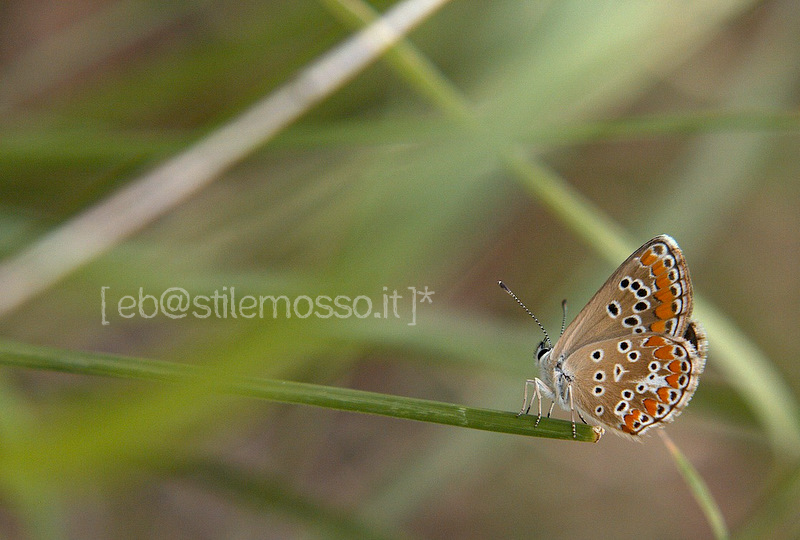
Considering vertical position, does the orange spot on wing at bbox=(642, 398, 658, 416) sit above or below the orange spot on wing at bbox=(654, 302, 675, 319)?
below

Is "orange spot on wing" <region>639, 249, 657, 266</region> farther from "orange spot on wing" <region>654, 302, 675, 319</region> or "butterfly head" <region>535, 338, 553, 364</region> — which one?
"butterfly head" <region>535, 338, 553, 364</region>

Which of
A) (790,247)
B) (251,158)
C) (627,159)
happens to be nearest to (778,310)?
(790,247)

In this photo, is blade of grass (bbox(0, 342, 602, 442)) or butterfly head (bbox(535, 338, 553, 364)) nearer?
blade of grass (bbox(0, 342, 602, 442))

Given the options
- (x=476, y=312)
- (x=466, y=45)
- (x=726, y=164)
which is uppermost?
(x=466, y=45)

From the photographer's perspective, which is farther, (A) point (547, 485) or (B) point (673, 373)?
(A) point (547, 485)

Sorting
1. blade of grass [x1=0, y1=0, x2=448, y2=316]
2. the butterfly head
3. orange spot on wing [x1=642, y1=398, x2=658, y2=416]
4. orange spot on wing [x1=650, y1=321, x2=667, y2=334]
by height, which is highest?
blade of grass [x1=0, y1=0, x2=448, y2=316]

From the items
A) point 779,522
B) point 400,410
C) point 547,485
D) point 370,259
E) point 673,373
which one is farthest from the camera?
point 547,485

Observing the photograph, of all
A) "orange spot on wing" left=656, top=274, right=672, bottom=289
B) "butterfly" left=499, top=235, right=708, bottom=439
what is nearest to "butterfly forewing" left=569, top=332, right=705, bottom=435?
"butterfly" left=499, top=235, right=708, bottom=439

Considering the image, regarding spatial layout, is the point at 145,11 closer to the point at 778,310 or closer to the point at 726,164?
the point at 726,164

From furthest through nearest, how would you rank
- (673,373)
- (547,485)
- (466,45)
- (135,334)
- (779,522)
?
(547,485) → (135,334) → (466,45) → (673,373) → (779,522)
